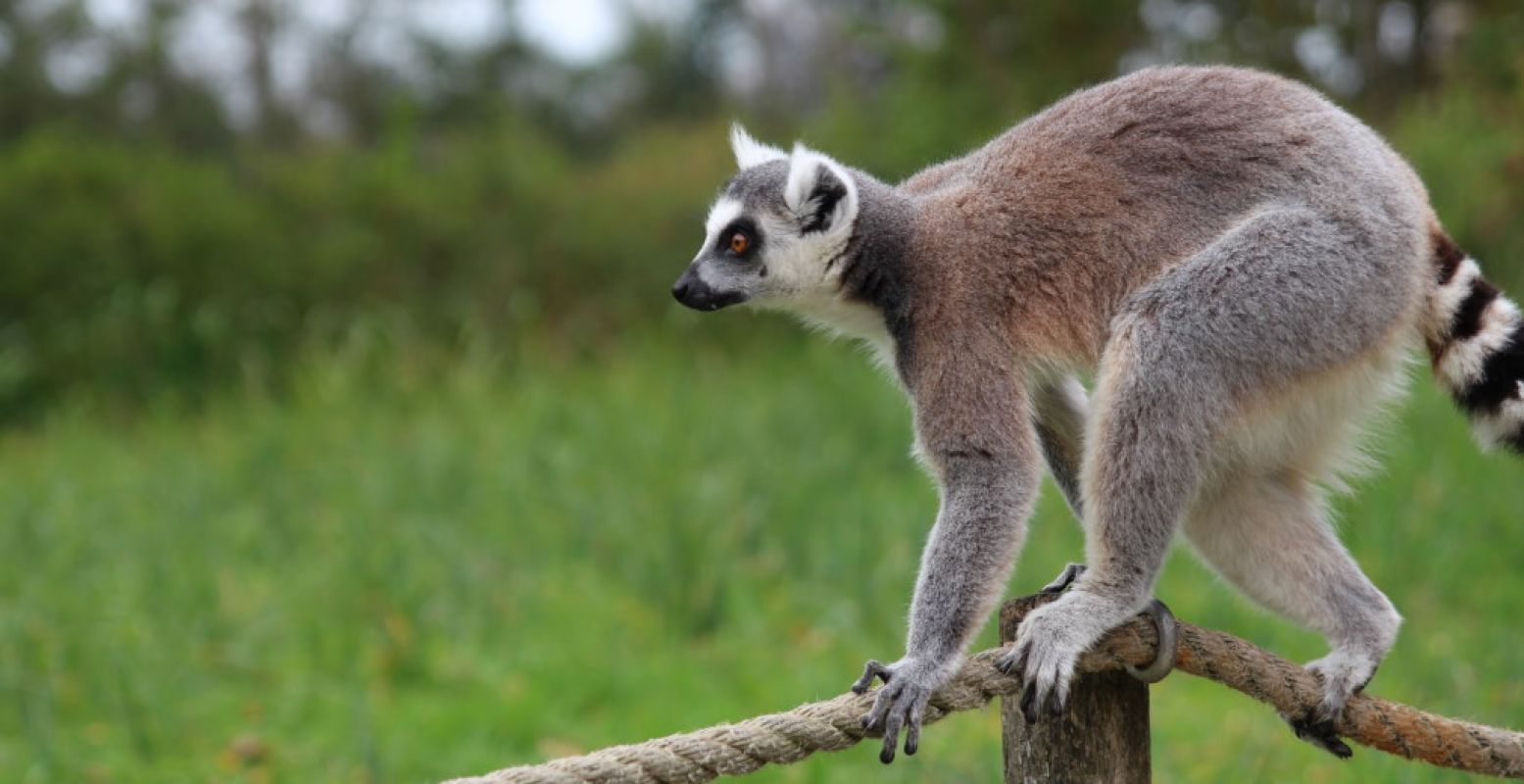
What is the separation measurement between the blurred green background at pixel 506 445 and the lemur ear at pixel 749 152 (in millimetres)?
1788

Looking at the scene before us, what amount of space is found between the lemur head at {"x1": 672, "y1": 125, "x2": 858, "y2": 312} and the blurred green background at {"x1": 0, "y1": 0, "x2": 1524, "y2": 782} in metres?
1.56

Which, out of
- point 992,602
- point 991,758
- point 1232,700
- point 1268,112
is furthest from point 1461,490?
point 992,602

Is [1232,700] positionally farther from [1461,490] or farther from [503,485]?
[503,485]

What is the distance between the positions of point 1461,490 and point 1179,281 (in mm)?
4302

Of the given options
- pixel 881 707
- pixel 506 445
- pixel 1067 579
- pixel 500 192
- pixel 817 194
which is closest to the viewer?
pixel 881 707

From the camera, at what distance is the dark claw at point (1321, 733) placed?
2.85 metres

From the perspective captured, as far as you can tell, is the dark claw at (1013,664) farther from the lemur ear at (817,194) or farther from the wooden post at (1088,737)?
the lemur ear at (817,194)

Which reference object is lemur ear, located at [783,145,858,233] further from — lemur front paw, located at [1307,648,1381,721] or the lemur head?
lemur front paw, located at [1307,648,1381,721]

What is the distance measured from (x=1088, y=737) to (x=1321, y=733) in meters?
0.59

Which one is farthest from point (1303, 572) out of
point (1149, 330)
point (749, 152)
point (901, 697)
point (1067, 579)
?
point (749, 152)

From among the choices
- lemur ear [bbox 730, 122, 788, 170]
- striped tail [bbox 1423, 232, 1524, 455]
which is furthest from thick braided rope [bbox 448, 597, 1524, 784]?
lemur ear [bbox 730, 122, 788, 170]

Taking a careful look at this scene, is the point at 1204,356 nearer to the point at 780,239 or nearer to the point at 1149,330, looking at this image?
the point at 1149,330

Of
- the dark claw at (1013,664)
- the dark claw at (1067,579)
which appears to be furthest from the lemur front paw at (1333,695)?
the dark claw at (1013,664)

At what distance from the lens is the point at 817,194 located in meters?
3.44
